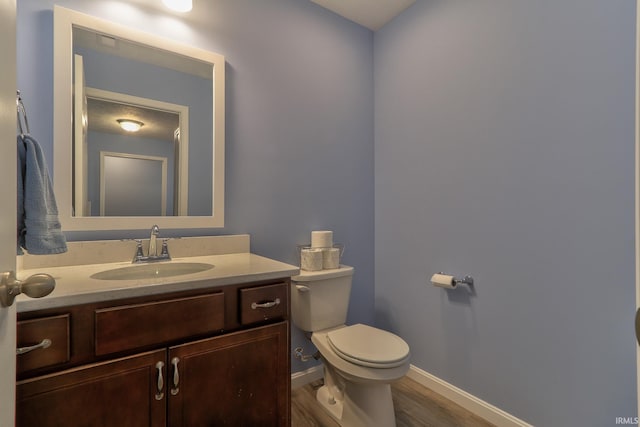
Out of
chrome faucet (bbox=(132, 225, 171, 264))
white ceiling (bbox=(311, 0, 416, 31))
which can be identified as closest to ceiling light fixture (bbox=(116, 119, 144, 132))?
chrome faucet (bbox=(132, 225, 171, 264))

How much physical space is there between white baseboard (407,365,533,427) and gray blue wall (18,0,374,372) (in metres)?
0.50

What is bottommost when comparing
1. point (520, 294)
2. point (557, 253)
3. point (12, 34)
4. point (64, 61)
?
point (520, 294)

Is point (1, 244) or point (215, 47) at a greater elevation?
Answer: point (215, 47)

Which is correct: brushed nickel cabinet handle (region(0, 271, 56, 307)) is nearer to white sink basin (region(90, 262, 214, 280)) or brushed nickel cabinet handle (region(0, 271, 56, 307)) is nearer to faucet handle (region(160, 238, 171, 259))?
white sink basin (region(90, 262, 214, 280))

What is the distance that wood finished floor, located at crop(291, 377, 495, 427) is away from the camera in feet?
5.16

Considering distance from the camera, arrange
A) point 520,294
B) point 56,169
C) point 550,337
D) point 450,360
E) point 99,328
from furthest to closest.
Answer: point 450,360 < point 520,294 < point 550,337 < point 56,169 < point 99,328

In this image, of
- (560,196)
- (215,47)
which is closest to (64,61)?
(215,47)

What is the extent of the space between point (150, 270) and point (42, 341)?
1.77ft

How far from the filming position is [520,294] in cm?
147

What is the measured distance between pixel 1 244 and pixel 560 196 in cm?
182

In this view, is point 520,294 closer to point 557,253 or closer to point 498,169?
point 557,253

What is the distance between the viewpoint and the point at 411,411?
1666 mm

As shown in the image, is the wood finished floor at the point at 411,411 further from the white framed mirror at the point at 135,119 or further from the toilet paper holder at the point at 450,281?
the white framed mirror at the point at 135,119

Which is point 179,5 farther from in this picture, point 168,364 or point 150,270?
point 168,364
